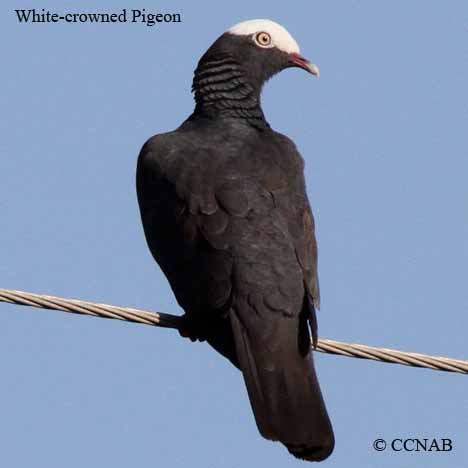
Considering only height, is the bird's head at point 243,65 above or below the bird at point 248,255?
above

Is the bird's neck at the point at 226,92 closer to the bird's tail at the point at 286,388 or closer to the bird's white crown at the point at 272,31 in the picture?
the bird's white crown at the point at 272,31

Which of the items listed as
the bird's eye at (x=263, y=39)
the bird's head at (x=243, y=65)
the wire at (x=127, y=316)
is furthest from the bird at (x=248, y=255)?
the bird's eye at (x=263, y=39)

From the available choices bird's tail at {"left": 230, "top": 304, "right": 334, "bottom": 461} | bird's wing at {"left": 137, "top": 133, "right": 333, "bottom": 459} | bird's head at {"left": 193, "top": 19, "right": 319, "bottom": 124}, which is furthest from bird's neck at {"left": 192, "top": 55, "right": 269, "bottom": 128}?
bird's tail at {"left": 230, "top": 304, "right": 334, "bottom": 461}

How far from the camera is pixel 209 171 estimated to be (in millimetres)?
8156

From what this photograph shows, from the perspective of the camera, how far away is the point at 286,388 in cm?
756

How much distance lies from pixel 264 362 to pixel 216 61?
2.68m

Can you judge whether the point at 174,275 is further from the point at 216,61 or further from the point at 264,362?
the point at 216,61

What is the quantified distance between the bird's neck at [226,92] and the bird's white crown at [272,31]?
0.84ft

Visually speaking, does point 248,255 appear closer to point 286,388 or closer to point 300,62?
point 286,388

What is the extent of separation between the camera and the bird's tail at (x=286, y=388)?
746cm

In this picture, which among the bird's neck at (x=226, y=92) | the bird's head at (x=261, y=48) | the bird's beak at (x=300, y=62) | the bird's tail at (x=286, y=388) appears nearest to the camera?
the bird's tail at (x=286, y=388)

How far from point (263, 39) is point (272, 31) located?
0.09 metres

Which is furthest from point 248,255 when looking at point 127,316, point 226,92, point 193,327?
point 226,92

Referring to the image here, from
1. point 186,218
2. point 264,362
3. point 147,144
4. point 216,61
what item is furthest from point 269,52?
point 264,362
